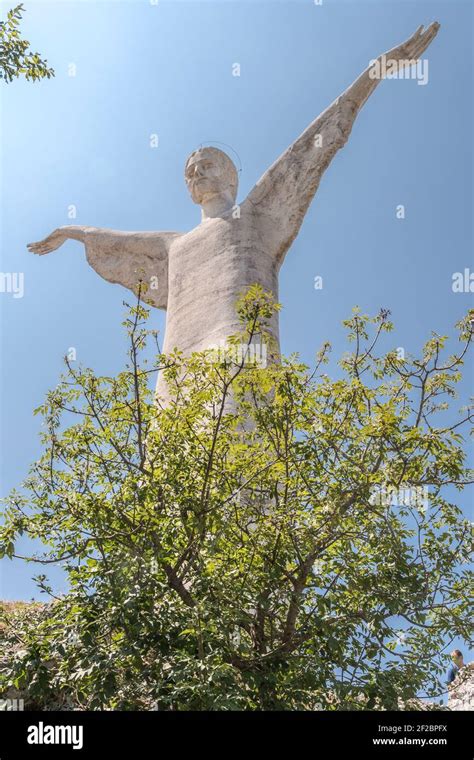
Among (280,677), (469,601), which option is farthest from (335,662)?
(469,601)

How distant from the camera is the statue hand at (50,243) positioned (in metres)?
13.8

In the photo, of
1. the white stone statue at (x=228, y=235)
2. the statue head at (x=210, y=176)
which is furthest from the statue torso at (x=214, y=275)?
the statue head at (x=210, y=176)

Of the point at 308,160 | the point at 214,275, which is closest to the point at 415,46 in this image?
the point at 308,160

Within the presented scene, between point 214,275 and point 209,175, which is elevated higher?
point 209,175

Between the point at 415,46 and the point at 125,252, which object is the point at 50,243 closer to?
the point at 125,252

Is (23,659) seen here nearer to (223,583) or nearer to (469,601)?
(223,583)

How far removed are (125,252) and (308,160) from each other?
3.52 metres

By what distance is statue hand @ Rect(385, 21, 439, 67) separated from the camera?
11289 millimetres

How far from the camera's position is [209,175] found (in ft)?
38.0

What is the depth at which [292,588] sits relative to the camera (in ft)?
15.3

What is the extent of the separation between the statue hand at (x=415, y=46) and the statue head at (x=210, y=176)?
290 centimetres

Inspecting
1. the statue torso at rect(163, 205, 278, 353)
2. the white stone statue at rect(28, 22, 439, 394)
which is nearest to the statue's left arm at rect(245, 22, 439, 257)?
the white stone statue at rect(28, 22, 439, 394)

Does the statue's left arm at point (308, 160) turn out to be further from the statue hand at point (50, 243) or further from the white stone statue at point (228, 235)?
the statue hand at point (50, 243)
